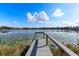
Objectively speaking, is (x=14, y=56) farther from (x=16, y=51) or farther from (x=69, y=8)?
(x=69, y=8)

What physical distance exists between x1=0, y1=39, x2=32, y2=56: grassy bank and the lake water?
5 centimetres

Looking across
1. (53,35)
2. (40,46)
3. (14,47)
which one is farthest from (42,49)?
(14,47)

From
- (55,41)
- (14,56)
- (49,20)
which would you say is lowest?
(14,56)

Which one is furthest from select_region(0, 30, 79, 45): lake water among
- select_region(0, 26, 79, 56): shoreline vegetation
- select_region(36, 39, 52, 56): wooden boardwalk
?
select_region(36, 39, 52, 56): wooden boardwalk

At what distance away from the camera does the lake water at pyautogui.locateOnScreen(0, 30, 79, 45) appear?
2477mm

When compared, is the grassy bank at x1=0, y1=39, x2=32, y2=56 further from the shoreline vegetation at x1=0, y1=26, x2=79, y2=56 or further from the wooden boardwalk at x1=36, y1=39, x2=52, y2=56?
the wooden boardwalk at x1=36, y1=39, x2=52, y2=56

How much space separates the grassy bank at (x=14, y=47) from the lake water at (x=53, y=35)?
52 millimetres

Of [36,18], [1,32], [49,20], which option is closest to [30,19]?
[36,18]

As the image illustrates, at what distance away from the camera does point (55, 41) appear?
2.43 m

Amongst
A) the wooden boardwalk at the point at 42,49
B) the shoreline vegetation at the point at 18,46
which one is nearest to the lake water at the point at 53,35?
the shoreline vegetation at the point at 18,46

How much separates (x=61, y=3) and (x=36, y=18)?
349 mm

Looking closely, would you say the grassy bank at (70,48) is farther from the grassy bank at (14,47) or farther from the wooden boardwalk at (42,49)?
the grassy bank at (14,47)

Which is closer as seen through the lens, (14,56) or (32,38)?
(14,56)

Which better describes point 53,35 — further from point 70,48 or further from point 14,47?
point 14,47
